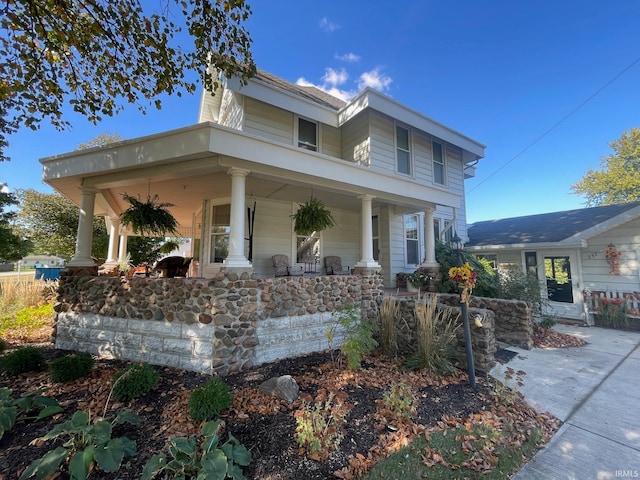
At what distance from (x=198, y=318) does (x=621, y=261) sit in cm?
1103

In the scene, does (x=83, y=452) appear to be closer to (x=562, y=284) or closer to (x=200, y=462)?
(x=200, y=462)

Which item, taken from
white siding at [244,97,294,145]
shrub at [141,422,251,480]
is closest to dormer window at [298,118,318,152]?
white siding at [244,97,294,145]

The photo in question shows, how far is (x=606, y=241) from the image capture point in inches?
303

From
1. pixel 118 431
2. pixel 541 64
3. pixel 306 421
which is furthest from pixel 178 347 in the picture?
pixel 541 64

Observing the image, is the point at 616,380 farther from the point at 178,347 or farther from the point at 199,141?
the point at 199,141

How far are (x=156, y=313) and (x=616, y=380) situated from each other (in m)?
7.42

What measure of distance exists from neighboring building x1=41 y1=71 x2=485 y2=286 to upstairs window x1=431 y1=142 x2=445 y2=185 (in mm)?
49

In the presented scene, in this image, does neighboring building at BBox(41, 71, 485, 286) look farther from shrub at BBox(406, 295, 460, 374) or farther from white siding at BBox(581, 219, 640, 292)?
white siding at BBox(581, 219, 640, 292)

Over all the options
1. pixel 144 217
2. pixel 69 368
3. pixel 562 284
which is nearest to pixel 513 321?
pixel 562 284

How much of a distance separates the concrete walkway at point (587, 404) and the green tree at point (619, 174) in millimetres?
21155

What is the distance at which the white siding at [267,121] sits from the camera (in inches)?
285

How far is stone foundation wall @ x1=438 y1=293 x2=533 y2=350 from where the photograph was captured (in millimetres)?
5539

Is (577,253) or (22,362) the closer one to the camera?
(22,362)

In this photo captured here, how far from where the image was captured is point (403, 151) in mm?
8930
